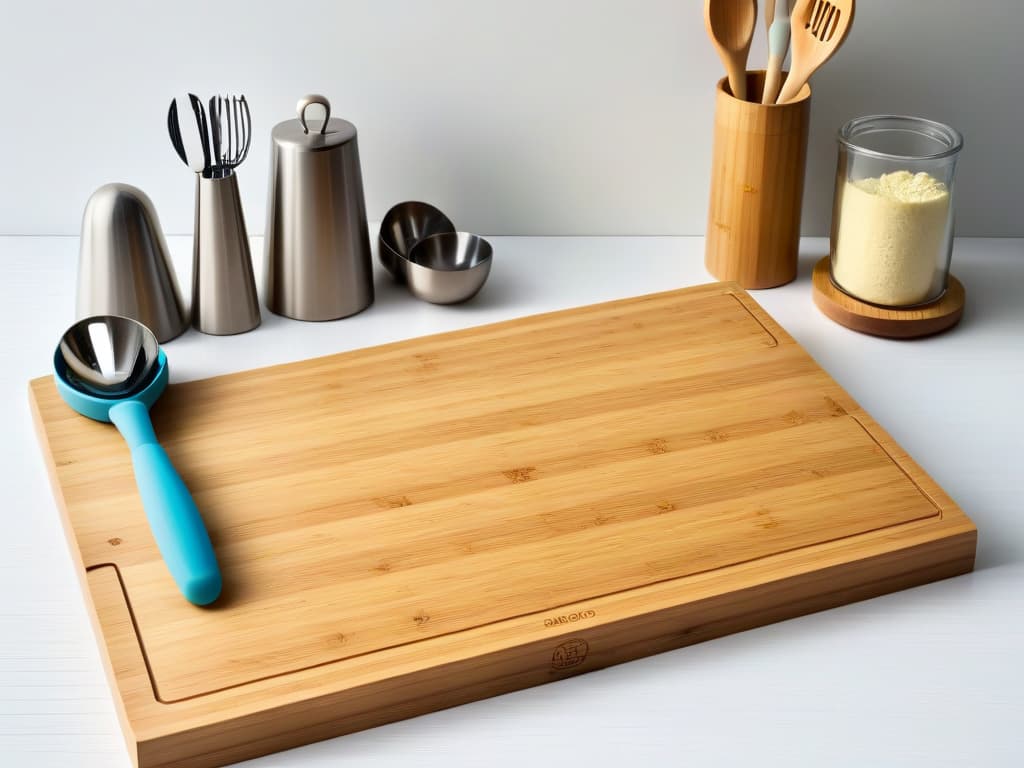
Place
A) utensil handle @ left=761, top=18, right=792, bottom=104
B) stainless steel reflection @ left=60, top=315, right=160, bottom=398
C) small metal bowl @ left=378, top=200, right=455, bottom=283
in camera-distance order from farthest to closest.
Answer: small metal bowl @ left=378, top=200, right=455, bottom=283, utensil handle @ left=761, top=18, right=792, bottom=104, stainless steel reflection @ left=60, top=315, right=160, bottom=398

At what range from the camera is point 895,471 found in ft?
2.98

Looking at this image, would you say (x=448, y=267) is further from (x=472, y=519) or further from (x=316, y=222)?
(x=472, y=519)

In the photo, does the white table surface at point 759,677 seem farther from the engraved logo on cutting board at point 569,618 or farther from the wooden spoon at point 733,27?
the wooden spoon at point 733,27

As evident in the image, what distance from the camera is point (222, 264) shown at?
42.8 inches

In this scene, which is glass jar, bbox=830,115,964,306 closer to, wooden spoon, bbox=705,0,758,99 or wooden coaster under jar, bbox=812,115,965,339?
wooden coaster under jar, bbox=812,115,965,339

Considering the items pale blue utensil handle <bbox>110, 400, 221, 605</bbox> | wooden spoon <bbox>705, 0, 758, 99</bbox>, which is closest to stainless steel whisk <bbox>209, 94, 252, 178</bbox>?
pale blue utensil handle <bbox>110, 400, 221, 605</bbox>

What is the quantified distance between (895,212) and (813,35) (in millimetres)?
190

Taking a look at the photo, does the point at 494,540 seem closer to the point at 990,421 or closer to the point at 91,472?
the point at 91,472

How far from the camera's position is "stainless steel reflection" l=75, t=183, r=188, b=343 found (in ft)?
3.40

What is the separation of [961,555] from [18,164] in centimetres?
101

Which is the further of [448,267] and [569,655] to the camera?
[448,267]

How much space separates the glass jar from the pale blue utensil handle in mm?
662

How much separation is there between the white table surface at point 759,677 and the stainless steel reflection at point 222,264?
6 cm

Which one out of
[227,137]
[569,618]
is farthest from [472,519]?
[227,137]
